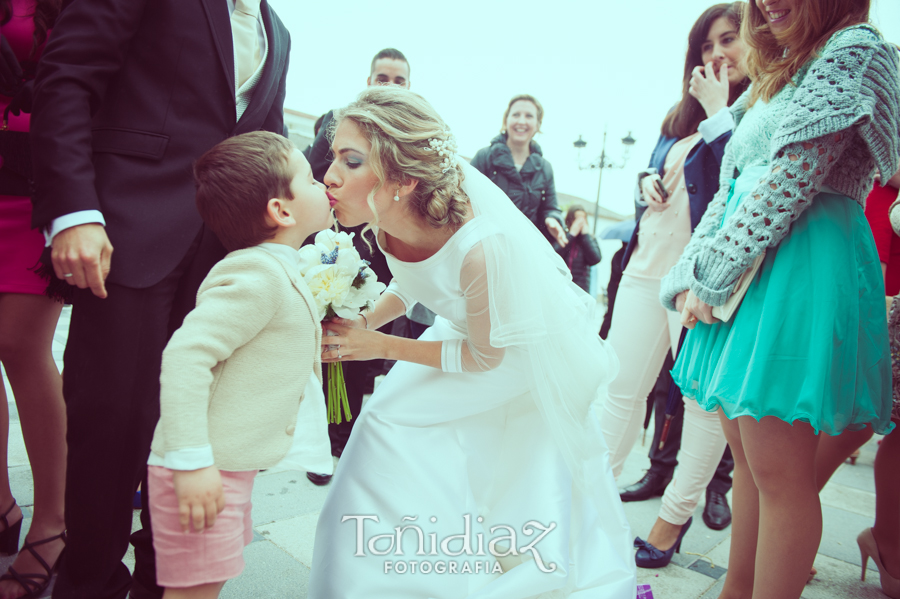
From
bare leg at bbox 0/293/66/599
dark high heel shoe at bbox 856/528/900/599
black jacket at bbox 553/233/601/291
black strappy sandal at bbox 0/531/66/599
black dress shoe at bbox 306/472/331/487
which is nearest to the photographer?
black strappy sandal at bbox 0/531/66/599

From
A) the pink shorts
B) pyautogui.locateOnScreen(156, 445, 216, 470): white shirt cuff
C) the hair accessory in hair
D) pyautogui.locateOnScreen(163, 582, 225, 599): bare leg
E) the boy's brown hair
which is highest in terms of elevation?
the hair accessory in hair

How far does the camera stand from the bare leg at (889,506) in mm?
1909

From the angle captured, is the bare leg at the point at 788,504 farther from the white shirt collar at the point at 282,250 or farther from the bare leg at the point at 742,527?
the white shirt collar at the point at 282,250

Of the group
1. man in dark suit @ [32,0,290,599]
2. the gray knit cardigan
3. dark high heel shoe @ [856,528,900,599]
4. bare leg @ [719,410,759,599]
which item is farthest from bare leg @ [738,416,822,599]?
man in dark suit @ [32,0,290,599]

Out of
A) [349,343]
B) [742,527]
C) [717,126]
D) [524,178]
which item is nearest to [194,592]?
[349,343]

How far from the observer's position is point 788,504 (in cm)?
133

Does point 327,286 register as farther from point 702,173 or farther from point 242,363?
point 702,173

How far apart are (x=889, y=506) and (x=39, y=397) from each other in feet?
9.53

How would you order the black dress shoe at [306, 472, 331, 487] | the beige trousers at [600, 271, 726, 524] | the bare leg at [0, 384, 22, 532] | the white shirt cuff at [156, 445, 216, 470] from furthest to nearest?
1. the black dress shoe at [306, 472, 331, 487]
2. the beige trousers at [600, 271, 726, 524]
3. the bare leg at [0, 384, 22, 532]
4. the white shirt cuff at [156, 445, 216, 470]

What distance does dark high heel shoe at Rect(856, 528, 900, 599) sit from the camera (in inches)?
75.0

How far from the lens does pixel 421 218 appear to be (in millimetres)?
1605

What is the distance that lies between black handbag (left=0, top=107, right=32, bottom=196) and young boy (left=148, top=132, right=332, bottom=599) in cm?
83

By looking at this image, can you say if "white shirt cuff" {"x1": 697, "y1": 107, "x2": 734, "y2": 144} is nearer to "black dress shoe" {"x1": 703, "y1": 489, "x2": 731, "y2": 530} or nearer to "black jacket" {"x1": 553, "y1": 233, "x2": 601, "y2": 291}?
"black dress shoe" {"x1": 703, "y1": 489, "x2": 731, "y2": 530}

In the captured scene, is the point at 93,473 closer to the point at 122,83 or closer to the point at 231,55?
the point at 122,83
